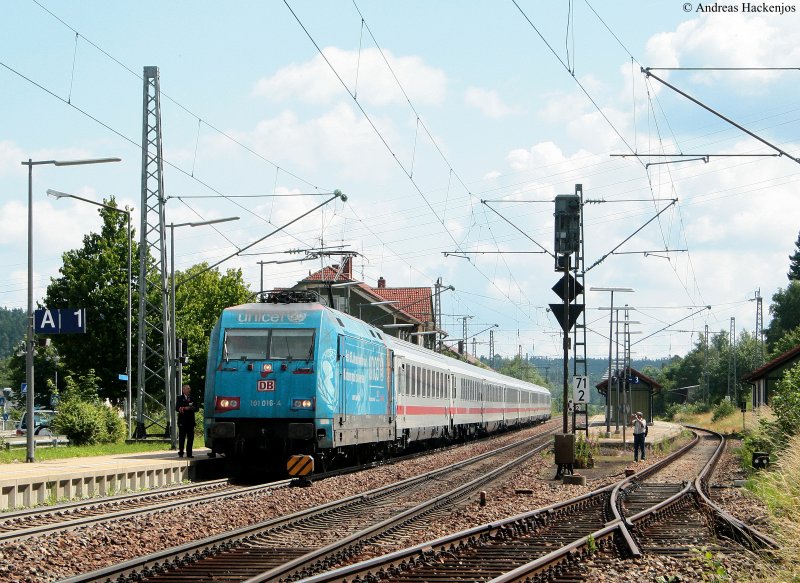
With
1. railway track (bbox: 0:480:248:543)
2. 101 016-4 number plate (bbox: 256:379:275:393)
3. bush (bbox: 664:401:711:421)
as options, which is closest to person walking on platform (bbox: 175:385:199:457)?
101 016-4 number plate (bbox: 256:379:275:393)

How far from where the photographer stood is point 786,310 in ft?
347

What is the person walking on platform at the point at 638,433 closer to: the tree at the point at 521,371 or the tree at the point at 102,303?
the tree at the point at 102,303

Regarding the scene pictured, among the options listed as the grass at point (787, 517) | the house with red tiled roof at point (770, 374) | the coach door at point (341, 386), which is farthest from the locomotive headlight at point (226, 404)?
the house with red tiled roof at point (770, 374)

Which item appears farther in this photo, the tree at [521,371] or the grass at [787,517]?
the tree at [521,371]

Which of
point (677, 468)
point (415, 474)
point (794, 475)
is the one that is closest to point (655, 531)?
point (794, 475)

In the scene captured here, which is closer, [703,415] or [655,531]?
[655,531]

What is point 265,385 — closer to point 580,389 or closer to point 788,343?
point 580,389

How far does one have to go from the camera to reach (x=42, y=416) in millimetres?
57125

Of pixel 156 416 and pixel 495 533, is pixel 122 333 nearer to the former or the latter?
pixel 156 416

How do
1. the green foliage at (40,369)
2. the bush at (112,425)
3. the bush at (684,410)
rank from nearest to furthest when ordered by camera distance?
the bush at (112,425) → the green foliage at (40,369) → the bush at (684,410)

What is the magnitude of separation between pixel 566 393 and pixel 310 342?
22.3 feet

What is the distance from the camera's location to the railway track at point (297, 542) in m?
10.9

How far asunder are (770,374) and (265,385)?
1760 inches

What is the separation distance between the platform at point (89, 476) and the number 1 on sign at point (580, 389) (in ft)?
35.3
